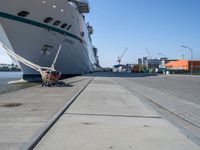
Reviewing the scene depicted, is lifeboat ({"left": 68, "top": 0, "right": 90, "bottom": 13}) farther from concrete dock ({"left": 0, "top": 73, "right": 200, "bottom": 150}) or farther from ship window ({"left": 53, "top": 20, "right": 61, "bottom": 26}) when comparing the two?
concrete dock ({"left": 0, "top": 73, "right": 200, "bottom": 150})

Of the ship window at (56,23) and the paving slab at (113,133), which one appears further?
the ship window at (56,23)

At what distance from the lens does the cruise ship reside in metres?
24.1

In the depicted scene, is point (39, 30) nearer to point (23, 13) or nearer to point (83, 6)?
point (23, 13)

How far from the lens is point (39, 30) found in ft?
87.7

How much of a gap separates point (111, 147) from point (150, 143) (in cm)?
77

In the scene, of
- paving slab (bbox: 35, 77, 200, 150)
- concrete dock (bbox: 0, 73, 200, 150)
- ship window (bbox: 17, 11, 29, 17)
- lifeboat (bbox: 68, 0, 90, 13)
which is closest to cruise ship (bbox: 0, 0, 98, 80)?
ship window (bbox: 17, 11, 29, 17)

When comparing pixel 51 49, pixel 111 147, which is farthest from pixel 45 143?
pixel 51 49

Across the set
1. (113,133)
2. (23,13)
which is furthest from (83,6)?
(113,133)

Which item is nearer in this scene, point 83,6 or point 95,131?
point 95,131

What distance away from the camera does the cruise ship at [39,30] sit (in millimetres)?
24078

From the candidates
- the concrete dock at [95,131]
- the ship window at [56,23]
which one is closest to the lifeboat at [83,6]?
the ship window at [56,23]

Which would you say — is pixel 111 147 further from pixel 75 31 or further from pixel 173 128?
pixel 75 31

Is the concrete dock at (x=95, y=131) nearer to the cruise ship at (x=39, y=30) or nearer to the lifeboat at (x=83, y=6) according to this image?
the cruise ship at (x=39, y=30)

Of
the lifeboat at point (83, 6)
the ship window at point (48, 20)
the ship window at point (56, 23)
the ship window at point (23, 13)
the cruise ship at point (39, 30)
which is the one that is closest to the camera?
the cruise ship at point (39, 30)
